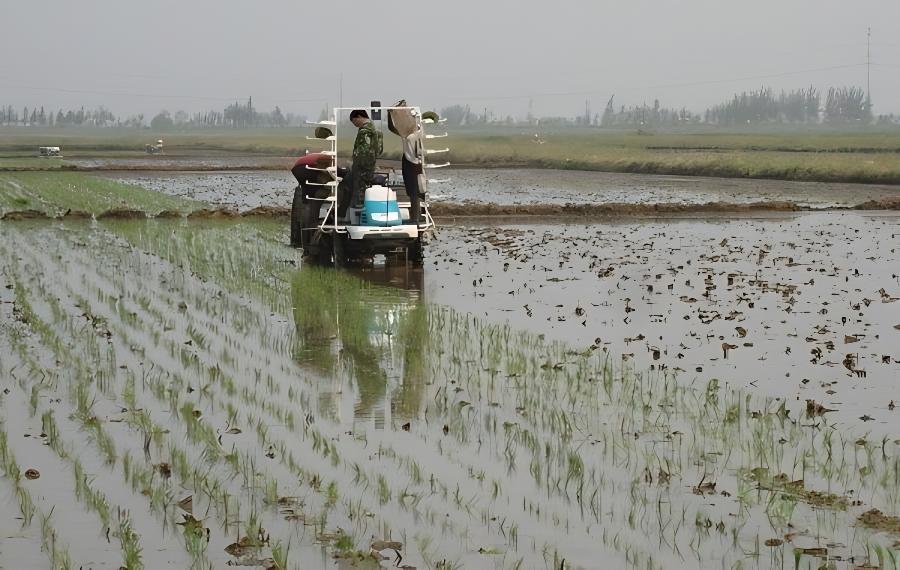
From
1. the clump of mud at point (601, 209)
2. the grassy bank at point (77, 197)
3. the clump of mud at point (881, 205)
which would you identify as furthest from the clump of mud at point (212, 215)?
the clump of mud at point (881, 205)

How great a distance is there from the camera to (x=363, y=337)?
991cm

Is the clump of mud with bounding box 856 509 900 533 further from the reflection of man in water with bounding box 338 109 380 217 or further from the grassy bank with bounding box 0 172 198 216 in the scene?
the grassy bank with bounding box 0 172 198 216

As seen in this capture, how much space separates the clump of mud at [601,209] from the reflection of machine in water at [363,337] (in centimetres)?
939

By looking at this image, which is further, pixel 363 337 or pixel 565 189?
pixel 565 189

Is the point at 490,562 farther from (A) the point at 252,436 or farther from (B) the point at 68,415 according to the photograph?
(B) the point at 68,415

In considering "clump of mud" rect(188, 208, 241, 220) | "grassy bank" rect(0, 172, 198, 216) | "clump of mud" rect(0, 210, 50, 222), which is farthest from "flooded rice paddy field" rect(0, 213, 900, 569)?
"grassy bank" rect(0, 172, 198, 216)

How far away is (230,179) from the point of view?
4019 cm

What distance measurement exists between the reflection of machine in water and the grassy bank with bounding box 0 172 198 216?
1062cm

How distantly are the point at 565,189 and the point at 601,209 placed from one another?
32.4 feet

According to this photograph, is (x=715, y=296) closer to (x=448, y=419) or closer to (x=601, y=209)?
(x=448, y=419)

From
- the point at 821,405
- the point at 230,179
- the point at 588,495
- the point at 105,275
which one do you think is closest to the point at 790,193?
the point at 230,179

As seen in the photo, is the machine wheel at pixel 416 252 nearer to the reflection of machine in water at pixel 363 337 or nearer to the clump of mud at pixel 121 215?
the reflection of machine in water at pixel 363 337

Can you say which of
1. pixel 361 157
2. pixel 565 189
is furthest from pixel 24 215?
pixel 565 189

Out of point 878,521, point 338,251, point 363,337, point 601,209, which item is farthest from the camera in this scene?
point 601,209
